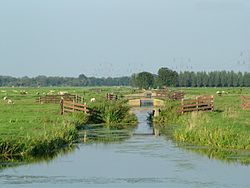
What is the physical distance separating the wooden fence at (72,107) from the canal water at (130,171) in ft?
51.6

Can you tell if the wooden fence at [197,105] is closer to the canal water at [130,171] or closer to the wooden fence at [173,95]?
the wooden fence at [173,95]

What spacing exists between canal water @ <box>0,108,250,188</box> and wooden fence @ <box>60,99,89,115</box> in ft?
51.6

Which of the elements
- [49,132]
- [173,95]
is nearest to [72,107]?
[49,132]

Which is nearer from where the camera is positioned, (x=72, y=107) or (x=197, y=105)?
(x=72, y=107)

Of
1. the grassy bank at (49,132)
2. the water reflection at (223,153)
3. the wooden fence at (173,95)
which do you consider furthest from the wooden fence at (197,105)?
the water reflection at (223,153)

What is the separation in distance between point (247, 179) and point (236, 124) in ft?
40.7

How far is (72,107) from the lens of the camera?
149 ft

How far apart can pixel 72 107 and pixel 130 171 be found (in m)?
23.5

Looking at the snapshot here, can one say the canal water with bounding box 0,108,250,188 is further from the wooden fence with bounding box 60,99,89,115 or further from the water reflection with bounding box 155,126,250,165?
the wooden fence with bounding box 60,99,89,115

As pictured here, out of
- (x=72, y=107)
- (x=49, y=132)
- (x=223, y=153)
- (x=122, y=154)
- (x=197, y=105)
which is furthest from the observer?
(x=197, y=105)

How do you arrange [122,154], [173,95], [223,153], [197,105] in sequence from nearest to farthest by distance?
[223,153] < [122,154] < [197,105] < [173,95]

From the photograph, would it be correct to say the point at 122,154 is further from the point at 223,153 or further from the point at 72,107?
the point at 72,107

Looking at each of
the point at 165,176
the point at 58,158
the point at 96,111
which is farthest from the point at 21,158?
the point at 96,111

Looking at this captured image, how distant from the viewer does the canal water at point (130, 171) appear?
19906mm
